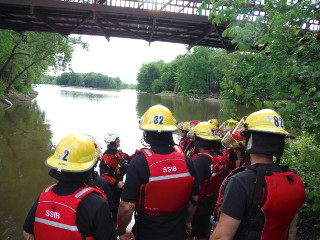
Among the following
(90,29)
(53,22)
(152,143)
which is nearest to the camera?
(152,143)

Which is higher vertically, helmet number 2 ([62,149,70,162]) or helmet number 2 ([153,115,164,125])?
helmet number 2 ([153,115,164,125])

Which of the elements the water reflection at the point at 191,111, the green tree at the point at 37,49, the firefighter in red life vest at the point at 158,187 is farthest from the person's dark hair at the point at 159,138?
the green tree at the point at 37,49

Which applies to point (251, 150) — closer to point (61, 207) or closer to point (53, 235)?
point (61, 207)

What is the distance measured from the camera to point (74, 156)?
2111 millimetres

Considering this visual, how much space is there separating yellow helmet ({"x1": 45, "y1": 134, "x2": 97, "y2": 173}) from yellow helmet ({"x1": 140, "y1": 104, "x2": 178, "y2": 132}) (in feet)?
2.35

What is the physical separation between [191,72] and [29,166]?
6850cm

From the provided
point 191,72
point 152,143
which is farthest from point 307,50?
point 191,72

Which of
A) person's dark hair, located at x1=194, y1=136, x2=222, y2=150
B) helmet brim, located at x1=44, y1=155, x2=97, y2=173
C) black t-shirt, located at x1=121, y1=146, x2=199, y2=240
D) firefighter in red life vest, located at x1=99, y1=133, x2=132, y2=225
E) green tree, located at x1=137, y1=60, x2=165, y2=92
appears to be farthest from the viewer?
green tree, located at x1=137, y1=60, x2=165, y2=92

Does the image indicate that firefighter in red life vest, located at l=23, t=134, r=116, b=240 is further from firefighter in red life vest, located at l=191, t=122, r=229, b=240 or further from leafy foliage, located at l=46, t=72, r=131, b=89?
leafy foliage, located at l=46, t=72, r=131, b=89

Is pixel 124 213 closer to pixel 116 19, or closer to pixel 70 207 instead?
pixel 70 207

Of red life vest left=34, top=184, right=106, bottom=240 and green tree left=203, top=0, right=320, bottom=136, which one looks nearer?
red life vest left=34, top=184, right=106, bottom=240

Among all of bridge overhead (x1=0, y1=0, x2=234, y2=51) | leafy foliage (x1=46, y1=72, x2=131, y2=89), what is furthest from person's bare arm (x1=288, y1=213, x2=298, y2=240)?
leafy foliage (x1=46, y1=72, x2=131, y2=89)

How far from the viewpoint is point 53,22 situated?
10086 millimetres

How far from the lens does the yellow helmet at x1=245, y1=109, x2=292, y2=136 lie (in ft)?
6.40
